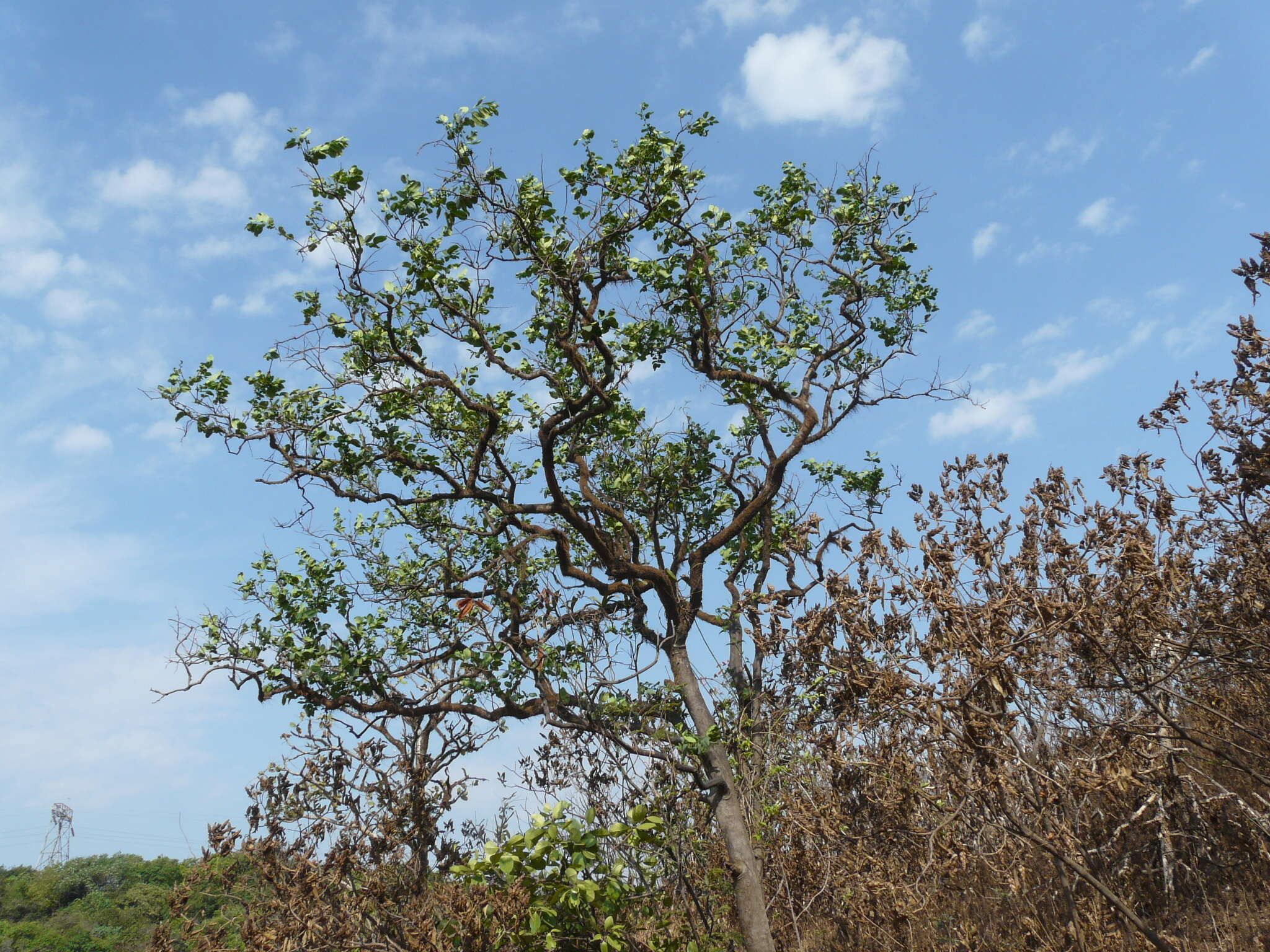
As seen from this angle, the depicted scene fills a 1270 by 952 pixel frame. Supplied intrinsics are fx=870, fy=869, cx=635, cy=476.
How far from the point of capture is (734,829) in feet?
32.9

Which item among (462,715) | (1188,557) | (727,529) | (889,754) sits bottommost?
(889,754)

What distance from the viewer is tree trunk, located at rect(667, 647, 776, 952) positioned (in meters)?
8.60

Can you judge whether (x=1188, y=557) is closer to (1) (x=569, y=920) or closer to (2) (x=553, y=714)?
(1) (x=569, y=920)

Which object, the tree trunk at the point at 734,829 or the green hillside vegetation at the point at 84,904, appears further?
the green hillside vegetation at the point at 84,904

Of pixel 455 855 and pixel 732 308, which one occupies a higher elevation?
pixel 732 308

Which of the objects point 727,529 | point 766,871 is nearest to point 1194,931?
point 766,871

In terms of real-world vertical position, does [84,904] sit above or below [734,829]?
above

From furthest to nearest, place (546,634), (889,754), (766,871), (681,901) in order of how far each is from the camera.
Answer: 1. (546,634)
2. (766,871)
3. (681,901)
4. (889,754)

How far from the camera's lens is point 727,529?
41.1 feet

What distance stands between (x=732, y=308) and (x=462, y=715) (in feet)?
22.1

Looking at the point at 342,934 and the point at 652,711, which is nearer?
the point at 342,934

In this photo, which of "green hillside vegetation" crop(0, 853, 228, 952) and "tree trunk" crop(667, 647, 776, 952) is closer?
"tree trunk" crop(667, 647, 776, 952)

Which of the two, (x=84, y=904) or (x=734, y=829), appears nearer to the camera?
(x=734, y=829)

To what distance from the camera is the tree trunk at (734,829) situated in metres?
8.60
